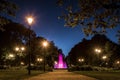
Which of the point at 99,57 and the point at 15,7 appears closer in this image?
the point at 15,7

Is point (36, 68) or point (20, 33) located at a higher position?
point (20, 33)

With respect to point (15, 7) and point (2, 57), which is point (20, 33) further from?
point (15, 7)

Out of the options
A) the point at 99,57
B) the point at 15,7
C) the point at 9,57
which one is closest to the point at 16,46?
the point at 9,57

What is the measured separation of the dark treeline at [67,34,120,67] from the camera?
9681cm

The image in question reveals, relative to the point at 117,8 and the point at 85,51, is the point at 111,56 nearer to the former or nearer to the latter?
the point at 85,51

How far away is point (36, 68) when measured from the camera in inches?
3297

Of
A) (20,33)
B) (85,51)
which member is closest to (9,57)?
(20,33)

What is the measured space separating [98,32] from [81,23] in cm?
112

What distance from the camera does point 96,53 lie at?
11456 cm

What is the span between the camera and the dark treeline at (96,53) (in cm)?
9681

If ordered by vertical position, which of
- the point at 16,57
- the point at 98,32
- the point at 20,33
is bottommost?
the point at 98,32

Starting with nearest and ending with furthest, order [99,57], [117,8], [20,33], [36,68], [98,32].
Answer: [117,8], [98,32], [36,68], [20,33], [99,57]

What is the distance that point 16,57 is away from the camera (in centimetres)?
9512

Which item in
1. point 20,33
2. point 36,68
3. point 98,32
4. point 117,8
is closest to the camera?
point 117,8
